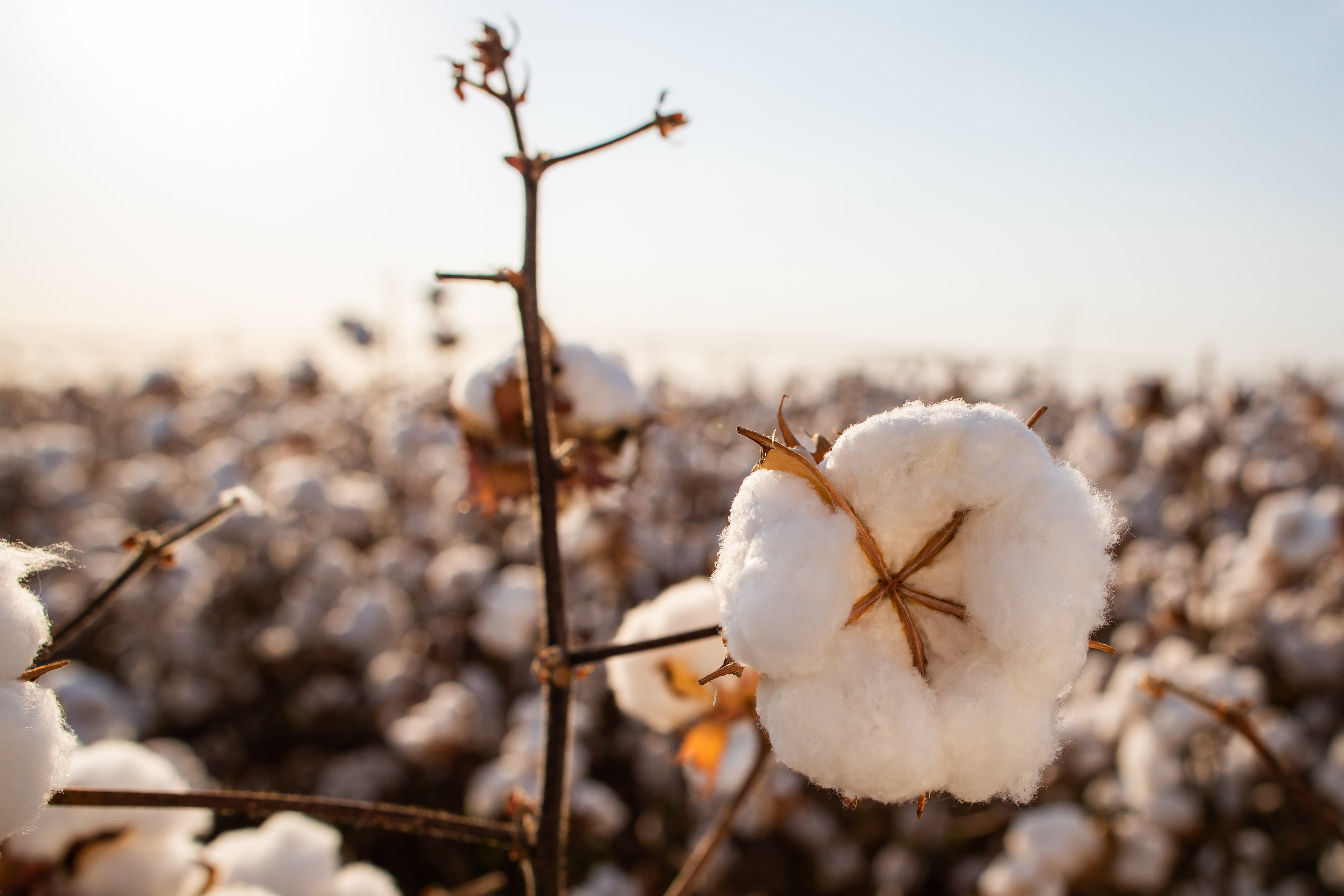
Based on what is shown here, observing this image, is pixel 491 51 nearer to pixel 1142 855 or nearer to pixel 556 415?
pixel 556 415

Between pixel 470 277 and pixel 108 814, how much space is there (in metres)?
0.93

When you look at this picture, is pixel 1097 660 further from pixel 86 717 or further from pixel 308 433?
pixel 308 433

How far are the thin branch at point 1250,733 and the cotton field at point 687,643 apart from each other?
44 mm

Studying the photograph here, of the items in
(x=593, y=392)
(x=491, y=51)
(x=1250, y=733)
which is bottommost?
(x=1250, y=733)

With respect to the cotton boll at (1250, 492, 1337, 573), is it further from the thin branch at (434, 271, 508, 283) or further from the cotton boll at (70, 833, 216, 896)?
the cotton boll at (70, 833, 216, 896)

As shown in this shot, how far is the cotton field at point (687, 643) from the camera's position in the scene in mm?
649

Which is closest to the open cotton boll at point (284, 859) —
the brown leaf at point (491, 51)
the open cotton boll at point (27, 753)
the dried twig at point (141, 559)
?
the dried twig at point (141, 559)

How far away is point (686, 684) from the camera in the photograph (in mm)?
1282

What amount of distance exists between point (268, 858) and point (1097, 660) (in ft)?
16.8

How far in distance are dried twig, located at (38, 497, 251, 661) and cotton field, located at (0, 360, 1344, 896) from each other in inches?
0.8

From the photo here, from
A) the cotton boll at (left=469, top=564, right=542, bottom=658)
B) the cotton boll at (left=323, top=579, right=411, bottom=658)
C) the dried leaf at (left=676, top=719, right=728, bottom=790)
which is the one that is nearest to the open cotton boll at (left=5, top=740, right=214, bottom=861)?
the dried leaf at (left=676, top=719, right=728, bottom=790)

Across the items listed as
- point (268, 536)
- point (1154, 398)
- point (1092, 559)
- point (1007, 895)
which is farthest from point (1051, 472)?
point (268, 536)

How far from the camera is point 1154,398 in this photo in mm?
4418

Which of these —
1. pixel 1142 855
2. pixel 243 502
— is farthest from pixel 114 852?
pixel 1142 855
